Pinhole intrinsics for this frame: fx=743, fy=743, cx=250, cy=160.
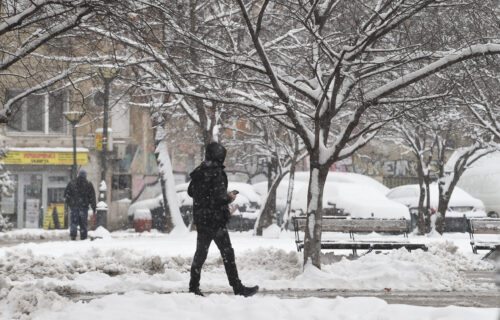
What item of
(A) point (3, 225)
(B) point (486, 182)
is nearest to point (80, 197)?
(A) point (3, 225)

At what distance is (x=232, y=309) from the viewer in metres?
7.20

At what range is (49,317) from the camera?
703 centimetres

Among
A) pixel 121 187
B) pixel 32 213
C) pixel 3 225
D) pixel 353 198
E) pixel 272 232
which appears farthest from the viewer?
pixel 121 187

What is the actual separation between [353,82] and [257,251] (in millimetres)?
3783

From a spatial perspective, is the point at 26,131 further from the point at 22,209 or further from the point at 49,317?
the point at 49,317

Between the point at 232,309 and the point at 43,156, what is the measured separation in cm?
2654

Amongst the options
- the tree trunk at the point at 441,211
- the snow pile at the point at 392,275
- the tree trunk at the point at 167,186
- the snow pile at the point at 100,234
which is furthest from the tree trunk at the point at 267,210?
the snow pile at the point at 392,275

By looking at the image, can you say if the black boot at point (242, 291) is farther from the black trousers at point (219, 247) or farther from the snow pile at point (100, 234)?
the snow pile at point (100, 234)

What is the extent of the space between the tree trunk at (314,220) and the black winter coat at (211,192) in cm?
284

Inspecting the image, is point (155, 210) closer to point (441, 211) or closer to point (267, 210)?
point (267, 210)

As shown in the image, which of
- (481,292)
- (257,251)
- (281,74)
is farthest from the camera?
(257,251)

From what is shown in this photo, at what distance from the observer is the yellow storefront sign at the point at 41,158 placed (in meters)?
31.8

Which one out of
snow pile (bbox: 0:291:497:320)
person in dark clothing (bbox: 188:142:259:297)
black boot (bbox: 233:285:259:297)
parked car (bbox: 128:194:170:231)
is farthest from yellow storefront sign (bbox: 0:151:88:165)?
snow pile (bbox: 0:291:497:320)

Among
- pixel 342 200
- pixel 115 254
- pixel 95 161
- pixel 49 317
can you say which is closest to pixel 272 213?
pixel 342 200
